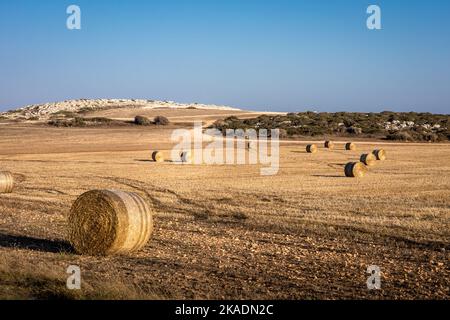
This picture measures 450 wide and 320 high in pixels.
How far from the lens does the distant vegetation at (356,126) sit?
60.3 m

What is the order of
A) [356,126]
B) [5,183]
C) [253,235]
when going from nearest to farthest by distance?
[253,235] → [5,183] → [356,126]

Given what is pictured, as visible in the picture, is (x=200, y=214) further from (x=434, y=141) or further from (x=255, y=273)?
(x=434, y=141)

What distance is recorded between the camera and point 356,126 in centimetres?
7056

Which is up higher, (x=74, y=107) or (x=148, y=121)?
(x=74, y=107)

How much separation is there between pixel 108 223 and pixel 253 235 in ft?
10.3

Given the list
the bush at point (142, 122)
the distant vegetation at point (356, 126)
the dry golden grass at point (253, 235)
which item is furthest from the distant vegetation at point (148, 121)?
the dry golden grass at point (253, 235)

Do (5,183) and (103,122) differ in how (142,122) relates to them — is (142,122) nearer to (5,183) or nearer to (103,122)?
(103,122)

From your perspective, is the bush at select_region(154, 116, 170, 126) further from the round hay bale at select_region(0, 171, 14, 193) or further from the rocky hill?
the round hay bale at select_region(0, 171, 14, 193)

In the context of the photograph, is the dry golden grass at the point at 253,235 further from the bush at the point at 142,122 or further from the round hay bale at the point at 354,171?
the bush at the point at 142,122

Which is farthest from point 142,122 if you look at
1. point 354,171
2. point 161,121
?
point 354,171

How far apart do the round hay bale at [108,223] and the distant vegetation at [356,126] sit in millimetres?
49217

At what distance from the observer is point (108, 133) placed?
6184 centimetres
